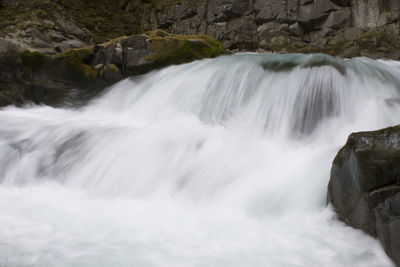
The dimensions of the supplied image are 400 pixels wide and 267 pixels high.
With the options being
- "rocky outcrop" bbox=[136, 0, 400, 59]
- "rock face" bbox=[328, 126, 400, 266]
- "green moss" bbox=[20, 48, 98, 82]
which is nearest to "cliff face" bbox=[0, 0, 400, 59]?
"rocky outcrop" bbox=[136, 0, 400, 59]

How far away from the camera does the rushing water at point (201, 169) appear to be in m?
2.81

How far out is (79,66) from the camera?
8.54 m

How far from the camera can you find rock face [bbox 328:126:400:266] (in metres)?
2.51

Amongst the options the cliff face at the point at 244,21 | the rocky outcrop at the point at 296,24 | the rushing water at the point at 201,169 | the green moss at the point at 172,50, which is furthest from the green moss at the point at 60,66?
the rocky outcrop at the point at 296,24

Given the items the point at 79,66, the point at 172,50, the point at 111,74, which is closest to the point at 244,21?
the point at 172,50

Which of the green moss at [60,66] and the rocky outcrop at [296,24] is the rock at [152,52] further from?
the rocky outcrop at [296,24]

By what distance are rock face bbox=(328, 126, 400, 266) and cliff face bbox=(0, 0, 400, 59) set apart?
11617 millimetres

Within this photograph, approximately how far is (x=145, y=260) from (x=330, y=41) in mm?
15755

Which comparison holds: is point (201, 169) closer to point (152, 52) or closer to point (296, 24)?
point (152, 52)

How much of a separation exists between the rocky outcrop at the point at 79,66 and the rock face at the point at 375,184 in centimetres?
604

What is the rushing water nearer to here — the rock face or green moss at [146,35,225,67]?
the rock face

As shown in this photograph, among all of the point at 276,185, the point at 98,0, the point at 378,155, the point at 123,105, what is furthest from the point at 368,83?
the point at 98,0

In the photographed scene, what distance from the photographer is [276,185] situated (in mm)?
3859

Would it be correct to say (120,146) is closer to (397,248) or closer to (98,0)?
(397,248)
